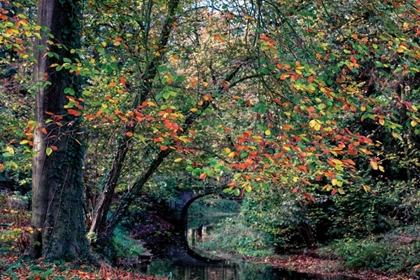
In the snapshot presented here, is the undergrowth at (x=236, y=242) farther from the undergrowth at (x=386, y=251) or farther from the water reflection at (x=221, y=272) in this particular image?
the undergrowth at (x=386, y=251)

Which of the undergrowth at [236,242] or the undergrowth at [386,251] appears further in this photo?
the undergrowth at [236,242]

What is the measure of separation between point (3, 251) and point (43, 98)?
3.13 m

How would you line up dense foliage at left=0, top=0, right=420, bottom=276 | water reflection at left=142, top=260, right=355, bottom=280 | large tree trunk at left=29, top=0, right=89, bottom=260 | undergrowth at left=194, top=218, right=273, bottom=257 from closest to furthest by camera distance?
1. dense foliage at left=0, top=0, right=420, bottom=276
2. large tree trunk at left=29, top=0, right=89, bottom=260
3. water reflection at left=142, top=260, right=355, bottom=280
4. undergrowth at left=194, top=218, right=273, bottom=257

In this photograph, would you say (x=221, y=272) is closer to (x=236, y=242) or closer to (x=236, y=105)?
(x=236, y=242)

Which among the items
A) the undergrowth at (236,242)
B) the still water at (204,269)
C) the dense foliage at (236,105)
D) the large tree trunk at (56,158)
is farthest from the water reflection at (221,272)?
the large tree trunk at (56,158)

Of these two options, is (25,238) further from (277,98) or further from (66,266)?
(277,98)

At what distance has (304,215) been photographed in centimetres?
1595

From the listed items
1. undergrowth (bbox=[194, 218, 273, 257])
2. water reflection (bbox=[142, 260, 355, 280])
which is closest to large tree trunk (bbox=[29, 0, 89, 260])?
water reflection (bbox=[142, 260, 355, 280])

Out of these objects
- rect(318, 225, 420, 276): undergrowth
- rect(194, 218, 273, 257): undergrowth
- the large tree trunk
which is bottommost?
rect(194, 218, 273, 257): undergrowth

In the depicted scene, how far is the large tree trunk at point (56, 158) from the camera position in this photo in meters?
6.16

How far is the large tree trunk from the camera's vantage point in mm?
6156

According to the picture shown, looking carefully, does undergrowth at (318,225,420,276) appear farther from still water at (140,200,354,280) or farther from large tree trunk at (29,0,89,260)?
large tree trunk at (29,0,89,260)

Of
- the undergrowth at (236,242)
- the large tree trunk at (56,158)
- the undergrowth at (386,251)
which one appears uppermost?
the large tree trunk at (56,158)

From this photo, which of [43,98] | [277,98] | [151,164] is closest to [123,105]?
[43,98]
